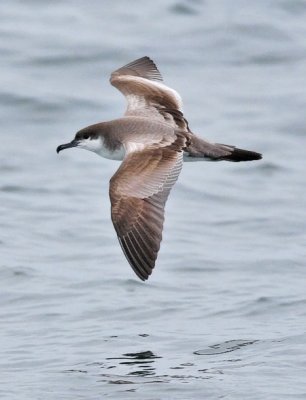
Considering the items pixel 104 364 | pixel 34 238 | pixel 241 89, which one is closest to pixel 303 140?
pixel 241 89

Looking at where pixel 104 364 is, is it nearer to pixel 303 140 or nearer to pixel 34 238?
pixel 34 238

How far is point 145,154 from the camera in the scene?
9867 mm

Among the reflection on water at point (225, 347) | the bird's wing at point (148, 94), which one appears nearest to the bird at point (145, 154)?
the bird's wing at point (148, 94)

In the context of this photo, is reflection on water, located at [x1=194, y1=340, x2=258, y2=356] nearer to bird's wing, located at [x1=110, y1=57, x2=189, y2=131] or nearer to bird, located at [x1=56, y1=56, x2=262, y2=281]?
bird, located at [x1=56, y1=56, x2=262, y2=281]

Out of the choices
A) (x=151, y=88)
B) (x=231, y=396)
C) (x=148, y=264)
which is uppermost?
(x=151, y=88)

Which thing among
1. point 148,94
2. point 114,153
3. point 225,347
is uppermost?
point 148,94

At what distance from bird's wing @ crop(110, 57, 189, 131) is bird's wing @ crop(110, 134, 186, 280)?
86 cm

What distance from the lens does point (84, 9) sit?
18734mm

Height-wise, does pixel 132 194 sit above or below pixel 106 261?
above

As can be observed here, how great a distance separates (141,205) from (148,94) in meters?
2.00

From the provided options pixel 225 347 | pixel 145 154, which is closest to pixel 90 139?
pixel 145 154

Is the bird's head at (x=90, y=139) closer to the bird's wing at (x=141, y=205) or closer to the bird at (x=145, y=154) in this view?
the bird at (x=145, y=154)

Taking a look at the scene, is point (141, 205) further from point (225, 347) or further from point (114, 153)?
point (225, 347)

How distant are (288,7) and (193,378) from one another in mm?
9892
